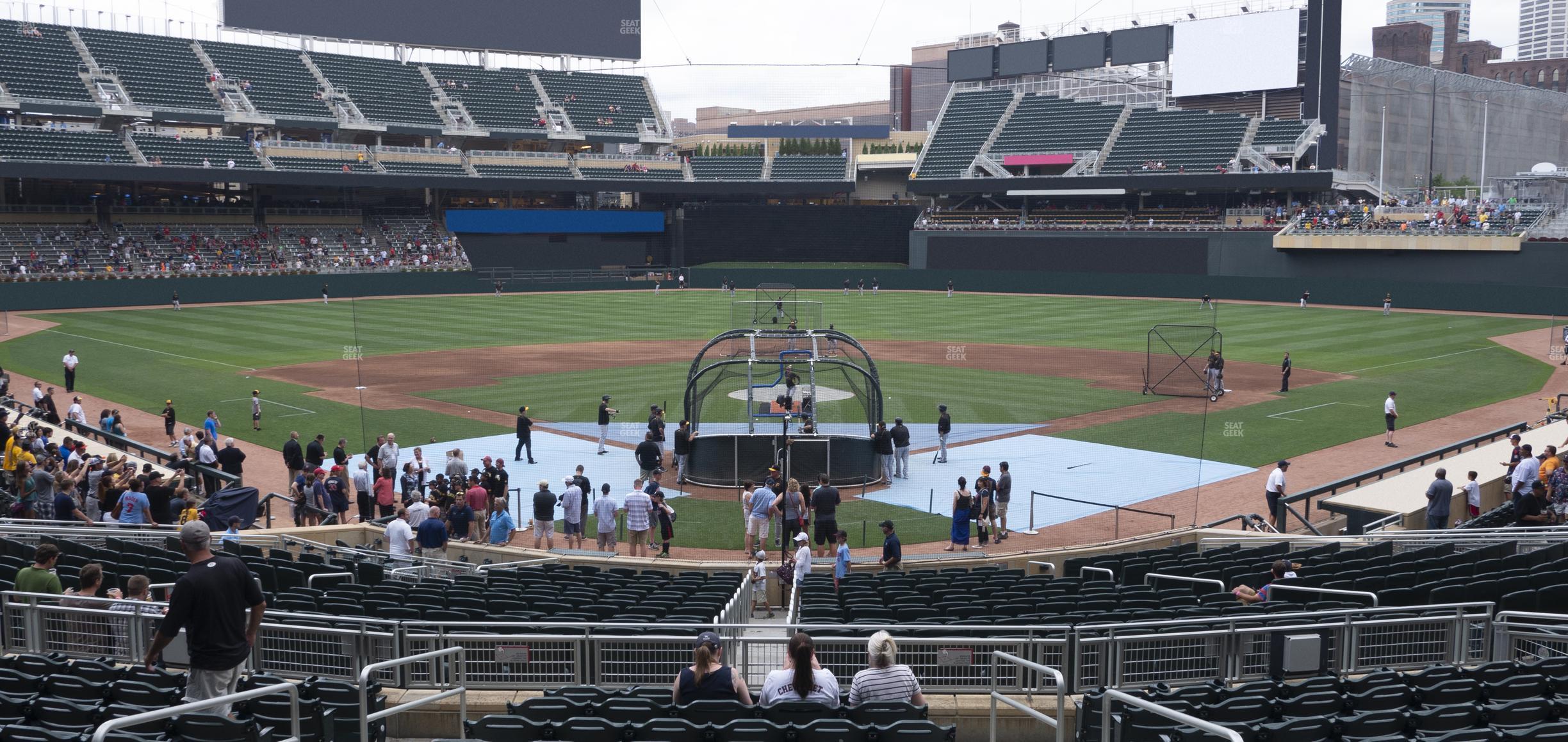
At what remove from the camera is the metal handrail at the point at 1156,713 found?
5273 millimetres

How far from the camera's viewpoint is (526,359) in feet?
132

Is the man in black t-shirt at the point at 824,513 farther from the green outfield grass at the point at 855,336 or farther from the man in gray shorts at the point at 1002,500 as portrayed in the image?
the green outfield grass at the point at 855,336

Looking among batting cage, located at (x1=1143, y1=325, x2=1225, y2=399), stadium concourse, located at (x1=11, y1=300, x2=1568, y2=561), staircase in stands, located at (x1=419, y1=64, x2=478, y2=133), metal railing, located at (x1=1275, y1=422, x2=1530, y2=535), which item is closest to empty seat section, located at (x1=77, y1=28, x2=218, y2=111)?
staircase in stands, located at (x1=419, y1=64, x2=478, y2=133)

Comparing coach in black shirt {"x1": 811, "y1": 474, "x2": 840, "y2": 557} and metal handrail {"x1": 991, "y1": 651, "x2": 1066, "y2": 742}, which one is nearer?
metal handrail {"x1": 991, "y1": 651, "x2": 1066, "y2": 742}

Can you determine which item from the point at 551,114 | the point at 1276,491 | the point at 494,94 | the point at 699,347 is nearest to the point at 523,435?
the point at 1276,491

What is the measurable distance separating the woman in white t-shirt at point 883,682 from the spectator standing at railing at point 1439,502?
44.8 ft

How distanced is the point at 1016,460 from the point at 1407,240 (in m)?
43.4

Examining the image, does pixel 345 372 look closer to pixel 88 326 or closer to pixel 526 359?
pixel 526 359

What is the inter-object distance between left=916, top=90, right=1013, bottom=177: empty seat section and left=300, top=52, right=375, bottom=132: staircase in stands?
39092mm

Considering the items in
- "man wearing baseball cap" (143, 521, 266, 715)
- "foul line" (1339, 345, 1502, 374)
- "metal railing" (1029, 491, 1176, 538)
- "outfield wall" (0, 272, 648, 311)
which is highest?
"outfield wall" (0, 272, 648, 311)

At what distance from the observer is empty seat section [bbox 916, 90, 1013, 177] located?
80662 mm

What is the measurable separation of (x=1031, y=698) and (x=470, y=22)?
271ft

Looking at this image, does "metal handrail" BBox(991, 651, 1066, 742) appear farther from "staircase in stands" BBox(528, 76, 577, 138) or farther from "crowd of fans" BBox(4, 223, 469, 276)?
"staircase in stands" BBox(528, 76, 577, 138)

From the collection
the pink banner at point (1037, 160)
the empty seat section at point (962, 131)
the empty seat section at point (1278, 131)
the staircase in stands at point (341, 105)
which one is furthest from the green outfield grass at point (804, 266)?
the empty seat section at point (1278, 131)
